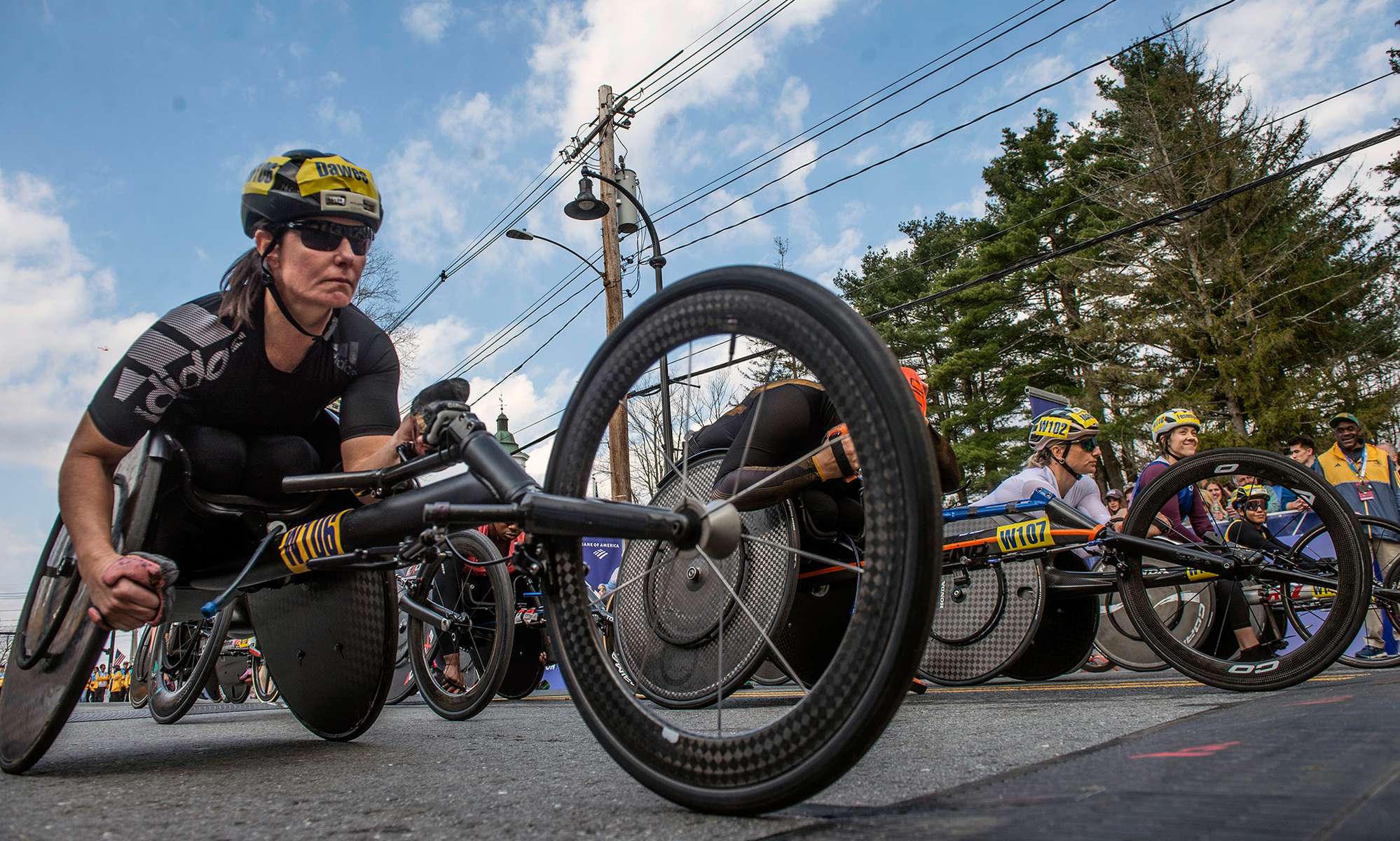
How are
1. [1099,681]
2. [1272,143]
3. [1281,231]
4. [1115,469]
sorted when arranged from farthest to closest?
[1115,469] < [1281,231] < [1272,143] < [1099,681]

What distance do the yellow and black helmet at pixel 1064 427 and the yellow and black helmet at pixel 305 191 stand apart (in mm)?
5385

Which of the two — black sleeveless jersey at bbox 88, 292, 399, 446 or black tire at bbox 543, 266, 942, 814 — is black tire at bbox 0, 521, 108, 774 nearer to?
black sleeveless jersey at bbox 88, 292, 399, 446

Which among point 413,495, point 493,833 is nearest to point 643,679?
point 413,495

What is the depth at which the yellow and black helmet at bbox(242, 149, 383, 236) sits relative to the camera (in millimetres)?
2312

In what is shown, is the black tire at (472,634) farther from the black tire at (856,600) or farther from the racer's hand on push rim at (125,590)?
the black tire at (856,600)

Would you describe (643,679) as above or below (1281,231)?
below

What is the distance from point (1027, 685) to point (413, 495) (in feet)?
14.3

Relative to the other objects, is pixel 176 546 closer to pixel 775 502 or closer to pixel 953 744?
pixel 775 502

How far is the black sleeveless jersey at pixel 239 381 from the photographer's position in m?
2.34

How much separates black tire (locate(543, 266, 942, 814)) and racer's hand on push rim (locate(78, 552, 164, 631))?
112 cm

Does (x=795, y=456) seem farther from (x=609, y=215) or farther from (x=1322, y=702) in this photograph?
(x=609, y=215)

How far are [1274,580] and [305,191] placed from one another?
4.14 meters

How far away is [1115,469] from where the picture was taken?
2633 cm

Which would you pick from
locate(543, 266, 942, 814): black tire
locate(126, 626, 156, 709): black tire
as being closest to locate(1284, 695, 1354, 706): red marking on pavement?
locate(543, 266, 942, 814): black tire
